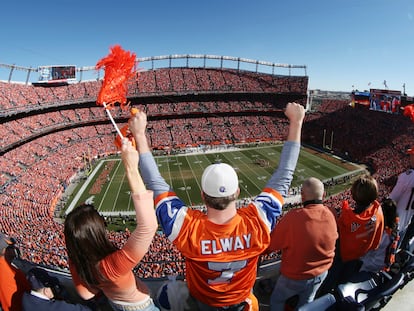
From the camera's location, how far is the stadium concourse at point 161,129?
20719mm

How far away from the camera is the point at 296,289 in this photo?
3016 millimetres

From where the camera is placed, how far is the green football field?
1033 inches

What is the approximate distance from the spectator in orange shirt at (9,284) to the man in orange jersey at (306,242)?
2262mm

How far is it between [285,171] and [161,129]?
A: 47215 mm

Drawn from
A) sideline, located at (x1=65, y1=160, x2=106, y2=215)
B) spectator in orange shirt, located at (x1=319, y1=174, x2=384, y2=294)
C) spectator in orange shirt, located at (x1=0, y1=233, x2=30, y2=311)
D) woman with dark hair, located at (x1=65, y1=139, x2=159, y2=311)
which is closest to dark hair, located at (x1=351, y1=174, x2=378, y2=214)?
spectator in orange shirt, located at (x1=319, y1=174, x2=384, y2=294)

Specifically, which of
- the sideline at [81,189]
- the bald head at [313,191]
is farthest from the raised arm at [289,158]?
the sideline at [81,189]

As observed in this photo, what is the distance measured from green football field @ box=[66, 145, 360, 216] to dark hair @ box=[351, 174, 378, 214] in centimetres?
2185

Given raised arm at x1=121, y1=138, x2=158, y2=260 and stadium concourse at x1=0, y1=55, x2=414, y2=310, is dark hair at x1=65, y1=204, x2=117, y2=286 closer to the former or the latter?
raised arm at x1=121, y1=138, x2=158, y2=260

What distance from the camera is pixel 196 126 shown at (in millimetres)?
50875

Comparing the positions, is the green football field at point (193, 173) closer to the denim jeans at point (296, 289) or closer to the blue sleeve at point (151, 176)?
the denim jeans at point (296, 289)

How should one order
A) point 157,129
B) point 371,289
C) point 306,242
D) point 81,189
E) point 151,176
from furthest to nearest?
point 157,129 → point 81,189 → point 371,289 → point 306,242 → point 151,176

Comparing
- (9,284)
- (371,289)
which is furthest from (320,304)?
(9,284)

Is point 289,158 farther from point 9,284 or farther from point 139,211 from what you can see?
point 9,284

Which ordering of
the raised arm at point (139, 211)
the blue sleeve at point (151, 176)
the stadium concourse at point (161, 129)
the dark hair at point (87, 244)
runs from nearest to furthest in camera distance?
the raised arm at point (139, 211), the dark hair at point (87, 244), the blue sleeve at point (151, 176), the stadium concourse at point (161, 129)
